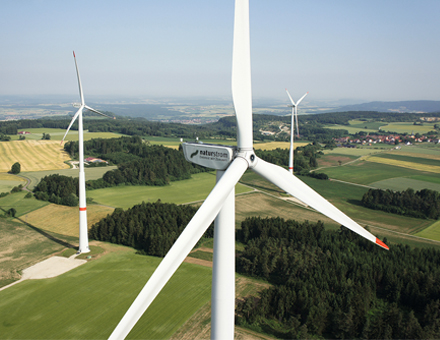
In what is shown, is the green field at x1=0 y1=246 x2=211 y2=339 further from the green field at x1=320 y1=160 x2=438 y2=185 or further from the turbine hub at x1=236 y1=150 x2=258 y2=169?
the green field at x1=320 y1=160 x2=438 y2=185

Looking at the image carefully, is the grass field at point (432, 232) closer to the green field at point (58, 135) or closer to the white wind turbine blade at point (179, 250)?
the white wind turbine blade at point (179, 250)

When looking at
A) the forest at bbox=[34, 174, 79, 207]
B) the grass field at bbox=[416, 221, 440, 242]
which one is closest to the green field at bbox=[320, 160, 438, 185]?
the grass field at bbox=[416, 221, 440, 242]

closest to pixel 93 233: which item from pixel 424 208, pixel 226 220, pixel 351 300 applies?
pixel 351 300

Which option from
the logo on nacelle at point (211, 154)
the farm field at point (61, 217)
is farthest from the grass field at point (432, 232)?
the farm field at point (61, 217)

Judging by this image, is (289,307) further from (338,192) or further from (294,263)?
(338,192)

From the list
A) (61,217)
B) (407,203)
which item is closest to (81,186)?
(61,217)
